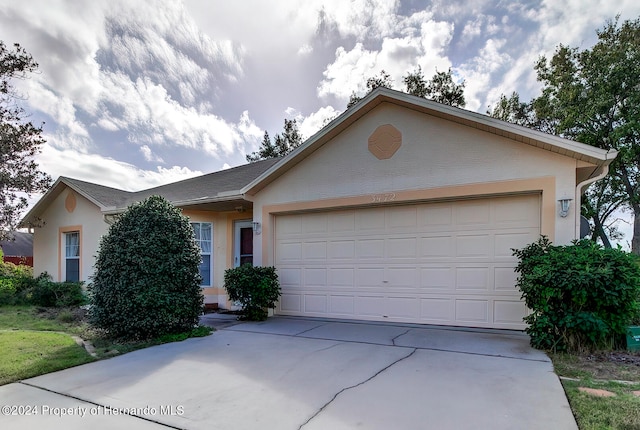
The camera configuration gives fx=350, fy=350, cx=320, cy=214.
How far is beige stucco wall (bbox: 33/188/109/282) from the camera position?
39.8ft

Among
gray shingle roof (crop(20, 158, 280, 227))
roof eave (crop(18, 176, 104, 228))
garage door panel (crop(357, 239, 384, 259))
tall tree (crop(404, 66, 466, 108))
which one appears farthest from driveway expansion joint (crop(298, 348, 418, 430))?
tall tree (crop(404, 66, 466, 108))

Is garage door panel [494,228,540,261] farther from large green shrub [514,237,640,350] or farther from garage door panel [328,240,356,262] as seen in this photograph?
garage door panel [328,240,356,262]

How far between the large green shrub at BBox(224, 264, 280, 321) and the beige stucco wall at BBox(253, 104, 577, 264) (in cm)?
84

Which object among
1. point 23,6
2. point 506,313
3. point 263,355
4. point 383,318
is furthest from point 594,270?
point 23,6

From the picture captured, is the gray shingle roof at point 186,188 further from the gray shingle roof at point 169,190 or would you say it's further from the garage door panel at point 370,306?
the garage door panel at point 370,306

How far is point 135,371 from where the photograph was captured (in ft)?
15.3

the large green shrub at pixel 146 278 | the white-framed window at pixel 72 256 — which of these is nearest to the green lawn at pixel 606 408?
the large green shrub at pixel 146 278

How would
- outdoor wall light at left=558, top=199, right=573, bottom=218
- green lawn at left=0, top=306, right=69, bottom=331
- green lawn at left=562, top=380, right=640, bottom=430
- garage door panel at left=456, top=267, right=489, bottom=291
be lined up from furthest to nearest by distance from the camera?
green lawn at left=0, top=306, right=69, bottom=331 < garage door panel at left=456, top=267, right=489, bottom=291 < outdoor wall light at left=558, top=199, right=573, bottom=218 < green lawn at left=562, top=380, right=640, bottom=430

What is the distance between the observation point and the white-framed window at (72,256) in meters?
12.7

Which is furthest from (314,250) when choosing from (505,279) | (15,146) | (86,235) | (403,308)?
(15,146)

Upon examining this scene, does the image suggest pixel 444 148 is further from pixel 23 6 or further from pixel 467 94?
pixel 467 94

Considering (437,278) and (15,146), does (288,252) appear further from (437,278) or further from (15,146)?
(15,146)

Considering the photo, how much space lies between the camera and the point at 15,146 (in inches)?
495

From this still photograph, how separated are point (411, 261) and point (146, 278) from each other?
16.7ft
